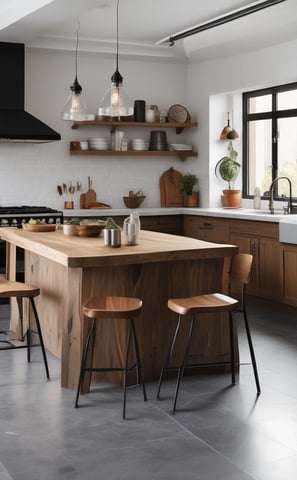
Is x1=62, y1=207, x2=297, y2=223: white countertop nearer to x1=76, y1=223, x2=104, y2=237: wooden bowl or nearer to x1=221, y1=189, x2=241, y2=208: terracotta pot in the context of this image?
x1=221, y1=189, x2=241, y2=208: terracotta pot

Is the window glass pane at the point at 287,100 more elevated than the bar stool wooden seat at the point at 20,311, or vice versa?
the window glass pane at the point at 287,100

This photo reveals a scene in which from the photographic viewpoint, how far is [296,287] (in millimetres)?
6559

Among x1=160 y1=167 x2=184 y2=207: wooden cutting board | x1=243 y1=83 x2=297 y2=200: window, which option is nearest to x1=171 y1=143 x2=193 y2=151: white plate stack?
x1=160 y1=167 x2=184 y2=207: wooden cutting board

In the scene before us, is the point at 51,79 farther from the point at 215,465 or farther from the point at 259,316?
the point at 215,465

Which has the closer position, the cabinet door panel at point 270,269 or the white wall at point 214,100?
the cabinet door panel at point 270,269

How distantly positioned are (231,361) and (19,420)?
4.69ft

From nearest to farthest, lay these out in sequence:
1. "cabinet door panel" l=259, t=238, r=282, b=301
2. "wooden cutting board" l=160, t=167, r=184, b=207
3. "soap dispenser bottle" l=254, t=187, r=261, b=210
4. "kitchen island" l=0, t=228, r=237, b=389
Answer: "kitchen island" l=0, t=228, r=237, b=389, "cabinet door panel" l=259, t=238, r=282, b=301, "soap dispenser bottle" l=254, t=187, r=261, b=210, "wooden cutting board" l=160, t=167, r=184, b=207

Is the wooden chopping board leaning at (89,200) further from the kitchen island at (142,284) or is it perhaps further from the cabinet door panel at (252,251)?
the kitchen island at (142,284)

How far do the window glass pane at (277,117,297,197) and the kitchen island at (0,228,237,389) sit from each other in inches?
127

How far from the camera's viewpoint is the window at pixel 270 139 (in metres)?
7.77

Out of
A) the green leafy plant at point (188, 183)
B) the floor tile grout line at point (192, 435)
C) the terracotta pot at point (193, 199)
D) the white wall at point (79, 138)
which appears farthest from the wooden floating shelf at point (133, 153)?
the floor tile grout line at point (192, 435)

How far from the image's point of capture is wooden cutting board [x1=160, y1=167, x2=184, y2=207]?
29.0ft

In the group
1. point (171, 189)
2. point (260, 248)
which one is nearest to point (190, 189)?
point (171, 189)

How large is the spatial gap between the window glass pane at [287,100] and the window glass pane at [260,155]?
30 cm
